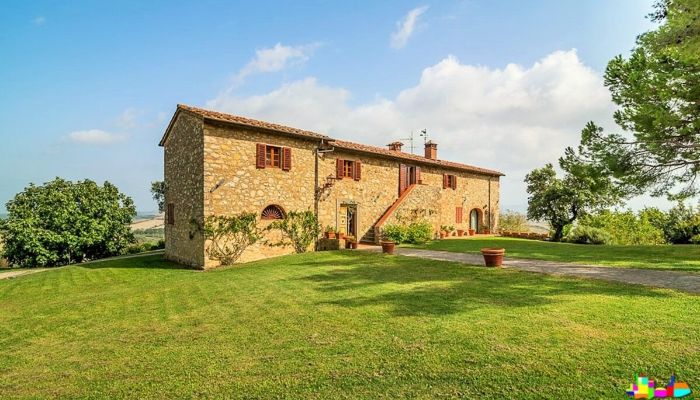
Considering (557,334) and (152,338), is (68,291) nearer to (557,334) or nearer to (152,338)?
(152,338)

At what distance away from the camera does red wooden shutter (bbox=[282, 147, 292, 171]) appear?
16312mm

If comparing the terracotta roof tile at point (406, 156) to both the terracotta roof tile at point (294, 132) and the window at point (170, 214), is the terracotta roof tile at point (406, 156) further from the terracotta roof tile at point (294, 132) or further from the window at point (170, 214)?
the window at point (170, 214)

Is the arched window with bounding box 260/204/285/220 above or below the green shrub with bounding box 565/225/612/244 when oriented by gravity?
above

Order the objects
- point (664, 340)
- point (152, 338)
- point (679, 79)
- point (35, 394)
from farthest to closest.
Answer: point (679, 79) < point (152, 338) < point (664, 340) < point (35, 394)

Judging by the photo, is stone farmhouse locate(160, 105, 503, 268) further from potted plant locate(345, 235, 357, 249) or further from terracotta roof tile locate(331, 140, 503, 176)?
potted plant locate(345, 235, 357, 249)

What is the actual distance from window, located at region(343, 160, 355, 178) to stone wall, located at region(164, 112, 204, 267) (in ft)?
24.4

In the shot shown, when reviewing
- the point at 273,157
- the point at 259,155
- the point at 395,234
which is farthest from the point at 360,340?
the point at 395,234

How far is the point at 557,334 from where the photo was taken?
4.96m

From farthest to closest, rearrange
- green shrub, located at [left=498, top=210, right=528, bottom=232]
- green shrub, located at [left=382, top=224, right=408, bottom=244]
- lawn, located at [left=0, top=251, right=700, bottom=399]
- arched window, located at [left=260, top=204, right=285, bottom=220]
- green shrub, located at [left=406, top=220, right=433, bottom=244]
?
green shrub, located at [left=498, top=210, right=528, bottom=232], green shrub, located at [left=406, top=220, right=433, bottom=244], green shrub, located at [left=382, top=224, right=408, bottom=244], arched window, located at [left=260, top=204, right=285, bottom=220], lawn, located at [left=0, top=251, right=700, bottom=399]

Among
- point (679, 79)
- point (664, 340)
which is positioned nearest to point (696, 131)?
point (679, 79)

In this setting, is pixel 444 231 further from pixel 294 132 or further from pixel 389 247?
pixel 294 132

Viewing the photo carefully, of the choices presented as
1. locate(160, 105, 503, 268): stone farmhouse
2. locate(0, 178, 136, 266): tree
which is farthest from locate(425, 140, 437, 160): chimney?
locate(0, 178, 136, 266): tree

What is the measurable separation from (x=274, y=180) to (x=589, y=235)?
750 inches

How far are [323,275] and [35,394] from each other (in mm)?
6815
